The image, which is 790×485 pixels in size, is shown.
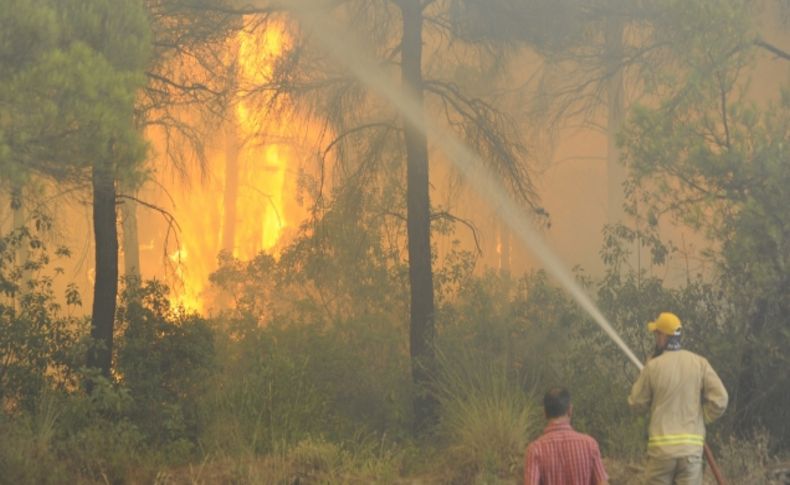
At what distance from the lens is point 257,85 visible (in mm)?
14539

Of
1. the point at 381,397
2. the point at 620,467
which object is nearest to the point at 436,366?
the point at 381,397

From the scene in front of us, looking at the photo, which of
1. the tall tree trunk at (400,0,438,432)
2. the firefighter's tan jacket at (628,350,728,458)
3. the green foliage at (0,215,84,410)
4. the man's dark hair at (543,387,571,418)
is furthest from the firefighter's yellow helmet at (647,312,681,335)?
the tall tree trunk at (400,0,438,432)

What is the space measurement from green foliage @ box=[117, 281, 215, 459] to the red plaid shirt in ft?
24.8

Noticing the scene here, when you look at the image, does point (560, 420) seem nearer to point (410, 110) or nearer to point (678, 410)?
point (678, 410)

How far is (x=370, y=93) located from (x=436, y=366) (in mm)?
4184

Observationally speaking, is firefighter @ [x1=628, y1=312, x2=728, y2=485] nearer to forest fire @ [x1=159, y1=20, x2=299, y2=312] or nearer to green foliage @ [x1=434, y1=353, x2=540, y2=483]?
green foliage @ [x1=434, y1=353, x2=540, y2=483]

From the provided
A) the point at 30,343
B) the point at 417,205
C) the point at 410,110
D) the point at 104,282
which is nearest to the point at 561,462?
the point at 30,343

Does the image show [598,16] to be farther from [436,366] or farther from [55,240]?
[55,240]

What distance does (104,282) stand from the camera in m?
12.4

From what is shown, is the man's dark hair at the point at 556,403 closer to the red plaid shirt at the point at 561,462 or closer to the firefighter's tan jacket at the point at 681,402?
the red plaid shirt at the point at 561,462

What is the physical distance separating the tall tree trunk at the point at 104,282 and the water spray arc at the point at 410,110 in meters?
4.12

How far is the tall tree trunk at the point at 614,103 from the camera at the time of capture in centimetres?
1573

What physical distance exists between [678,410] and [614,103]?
13.9 meters

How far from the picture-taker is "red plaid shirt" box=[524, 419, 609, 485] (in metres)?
5.15
